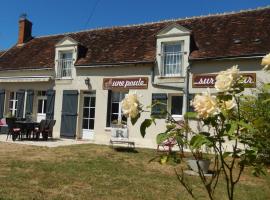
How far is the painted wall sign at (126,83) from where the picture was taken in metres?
17.3

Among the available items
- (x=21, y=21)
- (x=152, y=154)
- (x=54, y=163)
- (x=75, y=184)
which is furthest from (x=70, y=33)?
(x=75, y=184)

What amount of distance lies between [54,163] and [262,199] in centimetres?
580

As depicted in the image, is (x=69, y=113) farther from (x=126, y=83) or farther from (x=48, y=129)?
(x=126, y=83)

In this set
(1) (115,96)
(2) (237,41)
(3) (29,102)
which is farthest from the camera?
(3) (29,102)

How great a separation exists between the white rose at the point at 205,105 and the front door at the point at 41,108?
1933 cm

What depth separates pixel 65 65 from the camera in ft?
65.9

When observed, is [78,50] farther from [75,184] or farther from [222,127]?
[222,127]

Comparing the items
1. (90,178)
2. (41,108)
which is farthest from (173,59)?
(90,178)

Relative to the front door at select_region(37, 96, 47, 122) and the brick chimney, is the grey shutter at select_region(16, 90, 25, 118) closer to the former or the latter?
the front door at select_region(37, 96, 47, 122)

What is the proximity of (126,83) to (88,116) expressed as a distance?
290 cm

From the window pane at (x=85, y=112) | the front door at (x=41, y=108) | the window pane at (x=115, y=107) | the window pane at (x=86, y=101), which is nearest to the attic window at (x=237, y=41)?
the window pane at (x=115, y=107)

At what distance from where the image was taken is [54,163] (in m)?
10.8

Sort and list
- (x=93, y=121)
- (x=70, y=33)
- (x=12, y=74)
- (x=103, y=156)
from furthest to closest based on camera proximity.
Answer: (x=70, y=33) → (x=12, y=74) → (x=93, y=121) → (x=103, y=156)

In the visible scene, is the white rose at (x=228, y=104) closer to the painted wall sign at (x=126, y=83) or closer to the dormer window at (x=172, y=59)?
the dormer window at (x=172, y=59)
